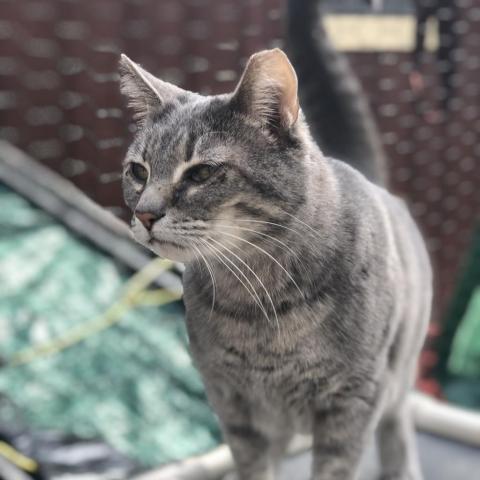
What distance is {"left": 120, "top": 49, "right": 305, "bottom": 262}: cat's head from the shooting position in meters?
0.41

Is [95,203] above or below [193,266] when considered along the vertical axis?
below

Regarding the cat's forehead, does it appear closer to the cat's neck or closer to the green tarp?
the cat's neck

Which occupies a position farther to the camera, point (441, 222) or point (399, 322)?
point (441, 222)

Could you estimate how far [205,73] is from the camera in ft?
2.26

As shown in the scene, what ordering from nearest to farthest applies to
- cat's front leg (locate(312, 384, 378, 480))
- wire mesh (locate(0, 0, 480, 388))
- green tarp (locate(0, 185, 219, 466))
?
1. cat's front leg (locate(312, 384, 378, 480))
2. wire mesh (locate(0, 0, 480, 388))
3. green tarp (locate(0, 185, 219, 466))

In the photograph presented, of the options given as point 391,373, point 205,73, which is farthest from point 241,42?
point 391,373

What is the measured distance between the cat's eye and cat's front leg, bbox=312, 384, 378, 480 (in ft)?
0.58

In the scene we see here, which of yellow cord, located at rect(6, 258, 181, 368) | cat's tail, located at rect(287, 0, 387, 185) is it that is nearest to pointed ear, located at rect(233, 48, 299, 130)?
cat's tail, located at rect(287, 0, 387, 185)

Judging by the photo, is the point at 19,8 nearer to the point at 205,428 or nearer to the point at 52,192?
the point at 52,192

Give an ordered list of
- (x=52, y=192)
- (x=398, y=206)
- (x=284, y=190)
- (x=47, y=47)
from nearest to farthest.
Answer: (x=284, y=190)
(x=398, y=206)
(x=47, y=47)
(x=52, y=192)

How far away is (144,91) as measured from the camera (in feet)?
1.45

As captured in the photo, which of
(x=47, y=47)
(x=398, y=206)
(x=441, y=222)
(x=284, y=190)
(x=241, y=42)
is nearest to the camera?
(x=284, y=190)

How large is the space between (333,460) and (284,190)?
21cm

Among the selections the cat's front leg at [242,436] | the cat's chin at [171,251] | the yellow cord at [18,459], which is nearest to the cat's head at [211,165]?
the cat's chin at [171,251]
